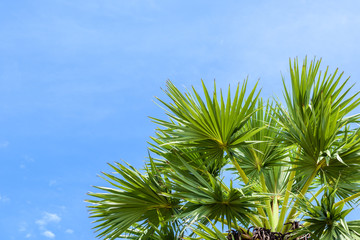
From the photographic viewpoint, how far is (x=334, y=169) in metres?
4.65

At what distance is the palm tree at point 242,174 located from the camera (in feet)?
14.3

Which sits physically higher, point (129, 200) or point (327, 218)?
point (129, 200)

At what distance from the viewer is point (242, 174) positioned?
5.05m

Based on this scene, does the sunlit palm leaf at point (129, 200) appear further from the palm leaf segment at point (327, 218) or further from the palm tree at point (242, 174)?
the palm leaf segment at point (327, 218)

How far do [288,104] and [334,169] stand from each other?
86 cm

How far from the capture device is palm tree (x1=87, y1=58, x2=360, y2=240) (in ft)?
14.3

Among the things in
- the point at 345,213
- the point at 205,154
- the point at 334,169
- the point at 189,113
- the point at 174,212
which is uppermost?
the point at 189,113

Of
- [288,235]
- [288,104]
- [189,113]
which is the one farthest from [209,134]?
[288,235]

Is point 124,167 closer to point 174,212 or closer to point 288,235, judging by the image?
point 174,212

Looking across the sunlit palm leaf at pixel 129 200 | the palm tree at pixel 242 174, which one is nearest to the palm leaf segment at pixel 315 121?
the palm tree at pixel 242 174

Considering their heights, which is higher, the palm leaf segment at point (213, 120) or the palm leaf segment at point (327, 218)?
the palm leaf segment at point (213, 120)

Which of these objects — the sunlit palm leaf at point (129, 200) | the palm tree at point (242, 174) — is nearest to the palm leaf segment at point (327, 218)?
the palm tree at point (242, 174)

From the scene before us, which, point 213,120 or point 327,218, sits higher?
point 213,120

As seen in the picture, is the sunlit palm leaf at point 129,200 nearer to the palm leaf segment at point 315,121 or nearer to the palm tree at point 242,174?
the palm tree at point 242,174
